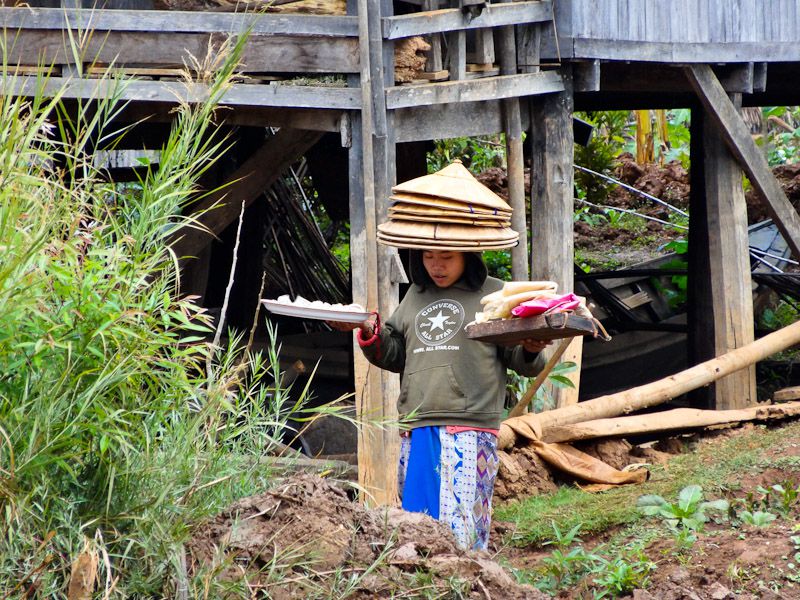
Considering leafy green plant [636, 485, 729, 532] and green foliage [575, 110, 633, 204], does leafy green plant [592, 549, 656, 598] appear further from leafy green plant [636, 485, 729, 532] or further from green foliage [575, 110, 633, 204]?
green foliage [575, 110, 633, 204]

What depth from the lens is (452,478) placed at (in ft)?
15.2

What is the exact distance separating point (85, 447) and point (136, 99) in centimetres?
372

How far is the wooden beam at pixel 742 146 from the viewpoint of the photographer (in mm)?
8164

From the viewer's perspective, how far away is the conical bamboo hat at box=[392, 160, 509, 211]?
4727mm

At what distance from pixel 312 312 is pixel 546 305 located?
88 cm

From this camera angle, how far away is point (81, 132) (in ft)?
11.0

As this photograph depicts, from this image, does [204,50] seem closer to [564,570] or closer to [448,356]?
[448,356]

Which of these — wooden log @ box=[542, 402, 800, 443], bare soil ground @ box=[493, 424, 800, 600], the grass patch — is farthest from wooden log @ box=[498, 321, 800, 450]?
bare soil ground @ box=[493, 424, 800, 600]

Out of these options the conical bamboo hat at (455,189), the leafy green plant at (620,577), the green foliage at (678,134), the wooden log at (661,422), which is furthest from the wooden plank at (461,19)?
the green foliage at (678,134)

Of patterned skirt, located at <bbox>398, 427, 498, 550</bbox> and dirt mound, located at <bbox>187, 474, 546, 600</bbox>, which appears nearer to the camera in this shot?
dirt mound, located at <bbox>187, 474, 546, 600</bbox>

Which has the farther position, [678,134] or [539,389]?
[678,134]

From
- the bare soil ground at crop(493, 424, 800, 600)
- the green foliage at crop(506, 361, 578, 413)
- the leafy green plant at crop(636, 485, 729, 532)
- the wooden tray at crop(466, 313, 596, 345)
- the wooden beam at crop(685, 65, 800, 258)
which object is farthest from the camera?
the wooden beam at crop(685, 65, 800, 258)

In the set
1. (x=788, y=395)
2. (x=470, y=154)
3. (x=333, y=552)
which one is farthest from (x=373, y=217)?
(x=470, y=154)

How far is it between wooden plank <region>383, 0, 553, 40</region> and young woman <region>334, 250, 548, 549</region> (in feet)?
7.72
